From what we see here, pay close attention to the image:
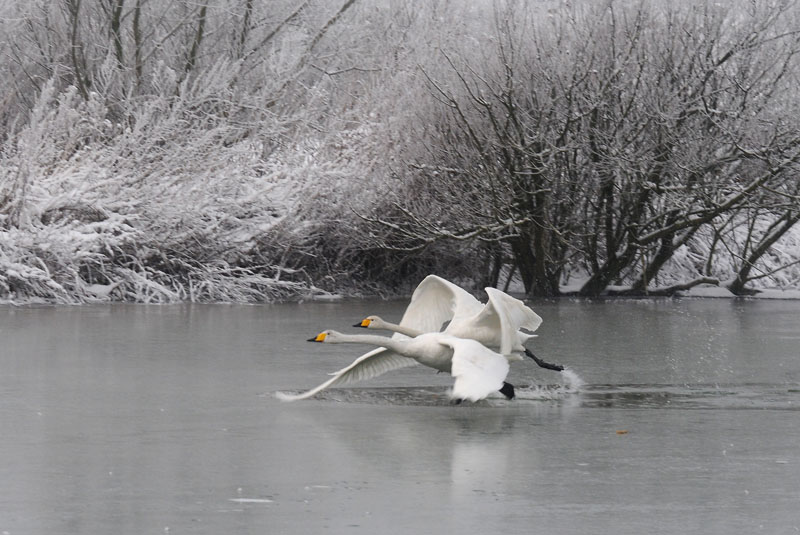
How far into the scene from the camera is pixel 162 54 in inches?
1114

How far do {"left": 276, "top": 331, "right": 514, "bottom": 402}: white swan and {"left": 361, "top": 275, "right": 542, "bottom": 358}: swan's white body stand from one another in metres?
0.47

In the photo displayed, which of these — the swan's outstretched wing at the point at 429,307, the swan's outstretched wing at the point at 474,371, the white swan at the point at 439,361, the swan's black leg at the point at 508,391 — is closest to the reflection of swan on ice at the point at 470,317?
the swan's outstretched wing at the point at 429,307

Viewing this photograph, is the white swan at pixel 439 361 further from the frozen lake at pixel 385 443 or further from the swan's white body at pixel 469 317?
the swan's white body at pixel 469 317

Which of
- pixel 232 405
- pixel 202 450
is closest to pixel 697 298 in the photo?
pixel 232 405

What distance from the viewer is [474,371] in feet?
26.6

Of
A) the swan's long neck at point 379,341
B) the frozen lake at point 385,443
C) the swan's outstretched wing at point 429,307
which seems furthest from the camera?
the swan's outstretched wing at point 429,307

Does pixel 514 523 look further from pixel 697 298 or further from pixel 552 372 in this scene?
pixel 697 298

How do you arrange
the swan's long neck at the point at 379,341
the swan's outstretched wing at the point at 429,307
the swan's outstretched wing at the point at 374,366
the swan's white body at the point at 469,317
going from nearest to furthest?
the swan's long neck at the point at 379,341, the swan's outstretched wing at the point at 374,366, the swan's white body at the point at 469,317, the swan's outstretched wing at the point at 429,307

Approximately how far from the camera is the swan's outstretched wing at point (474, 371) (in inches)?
305

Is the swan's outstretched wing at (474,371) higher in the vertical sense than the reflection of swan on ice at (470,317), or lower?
lower

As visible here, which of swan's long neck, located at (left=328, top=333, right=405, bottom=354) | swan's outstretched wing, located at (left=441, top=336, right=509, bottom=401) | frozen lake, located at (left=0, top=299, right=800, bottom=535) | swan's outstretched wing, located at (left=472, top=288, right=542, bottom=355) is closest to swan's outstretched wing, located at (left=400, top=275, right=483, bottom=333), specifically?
frozen lake, located at (left=0, top=299, right=800, bottom=535)

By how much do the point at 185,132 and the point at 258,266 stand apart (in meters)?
2.83

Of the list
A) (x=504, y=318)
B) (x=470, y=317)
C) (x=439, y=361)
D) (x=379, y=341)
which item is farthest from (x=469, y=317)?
(x=379, y=341)

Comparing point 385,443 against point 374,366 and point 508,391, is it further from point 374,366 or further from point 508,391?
point 374,366
